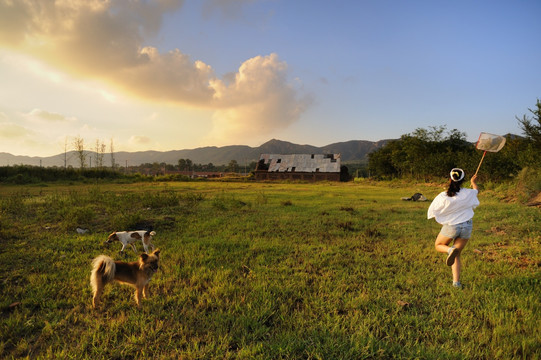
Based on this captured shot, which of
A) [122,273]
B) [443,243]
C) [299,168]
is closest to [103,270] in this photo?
[122,273]

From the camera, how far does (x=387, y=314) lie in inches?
159

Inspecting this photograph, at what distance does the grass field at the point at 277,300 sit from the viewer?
327 cm

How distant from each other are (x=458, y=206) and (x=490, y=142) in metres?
2.08

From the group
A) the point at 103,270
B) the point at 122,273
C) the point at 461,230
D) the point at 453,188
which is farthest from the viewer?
the point at 453,188

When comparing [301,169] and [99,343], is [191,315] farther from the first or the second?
[301,169]

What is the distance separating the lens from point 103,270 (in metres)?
→ 4.02

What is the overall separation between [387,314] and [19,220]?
13413mm

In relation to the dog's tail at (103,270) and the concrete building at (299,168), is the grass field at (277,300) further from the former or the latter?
the concrete building at (299,168)

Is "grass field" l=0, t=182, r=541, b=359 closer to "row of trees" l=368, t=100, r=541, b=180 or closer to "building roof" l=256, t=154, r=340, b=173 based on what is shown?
"row of trees" l=368, t=100, r=541, b=180

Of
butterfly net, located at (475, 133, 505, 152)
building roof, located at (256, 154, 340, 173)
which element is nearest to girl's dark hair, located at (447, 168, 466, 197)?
butterfly net, located at (475, 133, 505, 152)

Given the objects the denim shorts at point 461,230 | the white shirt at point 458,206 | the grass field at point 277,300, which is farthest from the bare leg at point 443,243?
the grass field at point 277,300

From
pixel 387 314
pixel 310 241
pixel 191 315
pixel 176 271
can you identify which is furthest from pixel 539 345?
pixel 176 271

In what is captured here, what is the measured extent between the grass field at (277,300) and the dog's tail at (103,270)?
57 centimetres

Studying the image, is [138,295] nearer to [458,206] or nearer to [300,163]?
[458,206]
